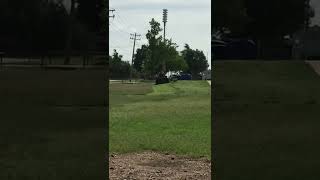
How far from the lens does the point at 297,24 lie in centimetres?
475

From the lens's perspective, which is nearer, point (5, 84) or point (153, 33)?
point (5, 84)

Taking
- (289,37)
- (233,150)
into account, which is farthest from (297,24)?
(233,150)

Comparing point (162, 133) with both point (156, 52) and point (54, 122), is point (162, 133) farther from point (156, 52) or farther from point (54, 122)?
point (156, 52)

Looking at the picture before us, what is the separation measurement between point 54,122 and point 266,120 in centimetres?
226

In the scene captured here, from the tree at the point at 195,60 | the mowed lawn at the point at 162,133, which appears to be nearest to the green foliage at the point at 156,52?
the tree at the point at 195,60

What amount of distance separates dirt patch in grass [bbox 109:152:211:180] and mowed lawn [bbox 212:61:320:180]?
0.69 m

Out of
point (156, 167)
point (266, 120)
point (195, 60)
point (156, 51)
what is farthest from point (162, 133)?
point (195, 60)

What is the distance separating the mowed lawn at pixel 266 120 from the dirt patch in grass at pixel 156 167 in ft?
2.25

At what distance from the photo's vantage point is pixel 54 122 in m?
5.51

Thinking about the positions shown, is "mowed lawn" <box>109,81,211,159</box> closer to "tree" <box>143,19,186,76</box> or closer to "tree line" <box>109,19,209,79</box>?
"tree line" <box>109,19,209,79</box>

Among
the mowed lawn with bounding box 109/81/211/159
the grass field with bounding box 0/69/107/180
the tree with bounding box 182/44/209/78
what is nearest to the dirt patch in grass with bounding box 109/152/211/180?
the mowed lawn with bounding box 109/81/211/159

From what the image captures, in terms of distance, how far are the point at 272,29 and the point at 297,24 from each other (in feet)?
0.70

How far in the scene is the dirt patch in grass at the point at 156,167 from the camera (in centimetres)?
622

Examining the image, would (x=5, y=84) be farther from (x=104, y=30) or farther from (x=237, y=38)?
(x=237, y=38)
